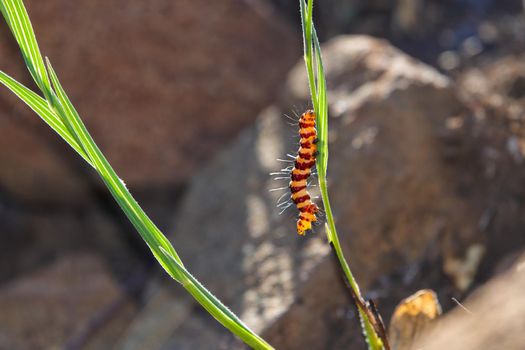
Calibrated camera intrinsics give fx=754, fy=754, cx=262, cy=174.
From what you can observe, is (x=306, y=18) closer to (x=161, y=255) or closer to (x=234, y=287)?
(x=161, y=255)

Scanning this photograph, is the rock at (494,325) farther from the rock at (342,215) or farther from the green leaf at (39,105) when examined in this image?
the rock at (342,215)

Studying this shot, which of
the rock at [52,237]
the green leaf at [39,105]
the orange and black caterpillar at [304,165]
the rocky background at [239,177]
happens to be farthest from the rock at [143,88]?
the green leaf at [39,105]

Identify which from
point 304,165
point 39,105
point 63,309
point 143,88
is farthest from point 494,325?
point 143,88

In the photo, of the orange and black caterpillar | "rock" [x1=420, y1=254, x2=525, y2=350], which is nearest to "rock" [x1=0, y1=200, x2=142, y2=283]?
the orange and black caterpillar

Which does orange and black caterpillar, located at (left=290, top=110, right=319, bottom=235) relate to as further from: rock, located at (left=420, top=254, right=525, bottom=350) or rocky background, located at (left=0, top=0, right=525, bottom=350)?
rock, located at (left=420, top=254, right=525, bottom=350)

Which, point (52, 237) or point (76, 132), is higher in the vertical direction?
point (76, 132)

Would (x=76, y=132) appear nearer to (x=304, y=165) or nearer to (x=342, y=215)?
(x=304, y=165)

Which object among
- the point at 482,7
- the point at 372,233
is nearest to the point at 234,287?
the point at 372,233
